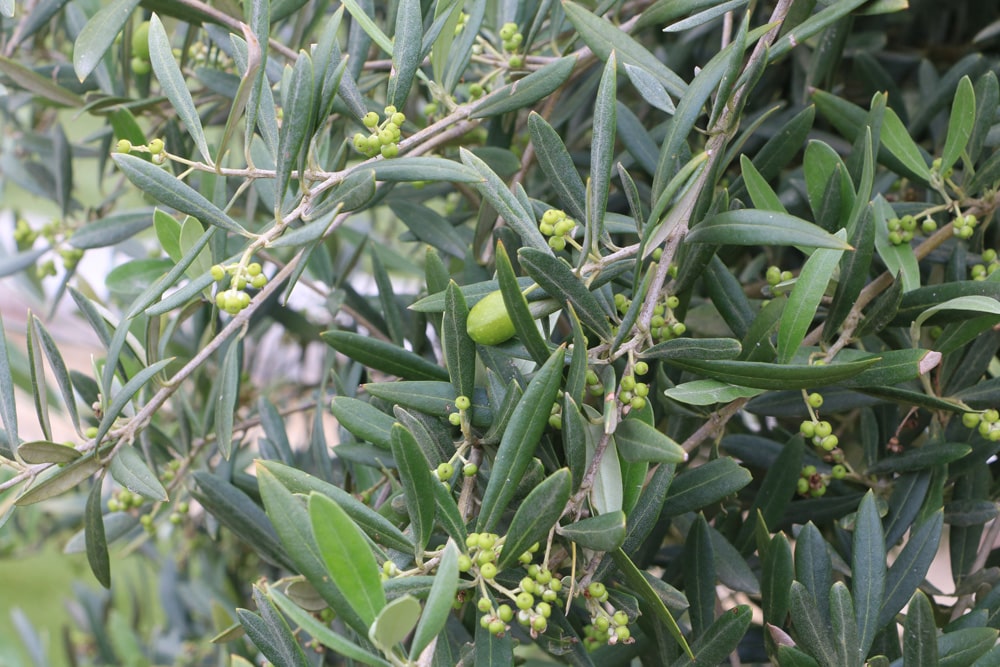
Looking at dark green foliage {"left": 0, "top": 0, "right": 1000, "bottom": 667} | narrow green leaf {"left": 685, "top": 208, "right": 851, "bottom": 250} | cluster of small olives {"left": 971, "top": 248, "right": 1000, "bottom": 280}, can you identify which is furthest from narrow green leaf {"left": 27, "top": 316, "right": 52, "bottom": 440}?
cluster of small olives {"left": 971, "top": 248, "right": 1000, "bottom": 280}

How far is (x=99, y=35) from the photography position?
0.59 meters

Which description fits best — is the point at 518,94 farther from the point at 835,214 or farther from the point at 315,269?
the point at 315,269

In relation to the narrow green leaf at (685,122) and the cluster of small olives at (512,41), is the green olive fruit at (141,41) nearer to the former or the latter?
the cluster of small olives at (512,41)

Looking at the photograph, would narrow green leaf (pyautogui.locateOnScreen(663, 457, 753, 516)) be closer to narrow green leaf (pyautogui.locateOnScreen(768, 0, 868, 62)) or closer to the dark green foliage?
the dark green foliage

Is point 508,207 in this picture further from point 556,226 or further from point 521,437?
point 521,437

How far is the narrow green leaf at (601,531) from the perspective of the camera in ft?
1.28

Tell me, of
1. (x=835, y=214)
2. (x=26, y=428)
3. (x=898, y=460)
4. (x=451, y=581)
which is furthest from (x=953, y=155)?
(x=26, y=428)

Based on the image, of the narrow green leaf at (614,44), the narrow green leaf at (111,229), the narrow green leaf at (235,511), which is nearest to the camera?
the narrow green leaf at (614,44)

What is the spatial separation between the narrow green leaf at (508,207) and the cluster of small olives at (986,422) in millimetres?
306

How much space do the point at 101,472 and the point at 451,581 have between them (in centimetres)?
35

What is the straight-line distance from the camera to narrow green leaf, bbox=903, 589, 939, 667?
445mm

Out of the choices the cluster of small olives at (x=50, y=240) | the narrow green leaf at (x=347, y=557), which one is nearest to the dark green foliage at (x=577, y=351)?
the narrow green leaf at (x=347, y=557)

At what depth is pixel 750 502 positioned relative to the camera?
675mm

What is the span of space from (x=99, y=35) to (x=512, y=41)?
0.30 meters
